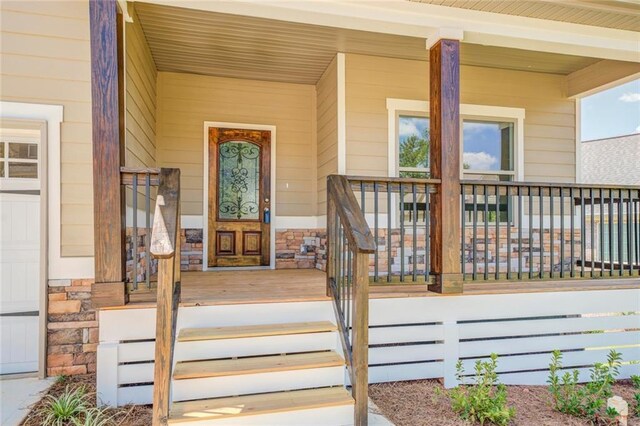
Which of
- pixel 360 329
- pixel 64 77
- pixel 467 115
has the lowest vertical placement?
pixel 360 329

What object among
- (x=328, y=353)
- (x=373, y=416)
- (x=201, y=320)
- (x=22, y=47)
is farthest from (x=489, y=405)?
(x=22, y=47)

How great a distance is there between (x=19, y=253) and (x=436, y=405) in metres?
3.64

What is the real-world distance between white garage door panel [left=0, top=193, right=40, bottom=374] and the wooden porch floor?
108 cm

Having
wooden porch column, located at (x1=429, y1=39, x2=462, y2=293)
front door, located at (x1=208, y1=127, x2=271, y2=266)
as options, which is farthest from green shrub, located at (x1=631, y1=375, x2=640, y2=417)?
front door, located at (x1=208, y1=127, x2=271, y2=266)

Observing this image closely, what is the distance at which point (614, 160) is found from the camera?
16.0 m

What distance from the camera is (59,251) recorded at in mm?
3287

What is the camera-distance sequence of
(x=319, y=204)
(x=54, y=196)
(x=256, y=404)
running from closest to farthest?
(x=256, y=404) → (x=54, y=196) → (x=319, y=204)

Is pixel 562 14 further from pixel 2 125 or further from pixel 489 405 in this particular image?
pixel 2 125

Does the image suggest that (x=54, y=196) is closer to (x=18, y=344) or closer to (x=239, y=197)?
(x=18, y=344)

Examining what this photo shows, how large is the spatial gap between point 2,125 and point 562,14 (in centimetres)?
504

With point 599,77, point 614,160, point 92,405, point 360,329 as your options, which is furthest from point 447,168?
point 614,160

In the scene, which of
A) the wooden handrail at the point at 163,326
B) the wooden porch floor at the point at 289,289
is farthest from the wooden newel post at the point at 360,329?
the wooden handrail at the point at 163,326

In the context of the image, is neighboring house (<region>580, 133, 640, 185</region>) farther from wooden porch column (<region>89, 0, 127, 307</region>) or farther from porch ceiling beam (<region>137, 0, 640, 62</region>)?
wooden porch column (<region>89, 0, 127, 307</region>)

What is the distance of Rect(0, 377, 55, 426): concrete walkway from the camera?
8.52 feet
